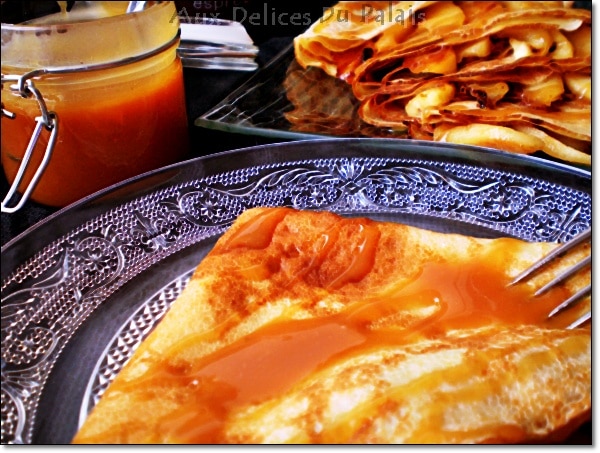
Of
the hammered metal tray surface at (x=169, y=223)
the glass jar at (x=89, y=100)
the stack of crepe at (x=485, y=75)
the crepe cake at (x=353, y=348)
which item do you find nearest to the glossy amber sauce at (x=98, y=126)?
the glass jar at (x=89, y=100)

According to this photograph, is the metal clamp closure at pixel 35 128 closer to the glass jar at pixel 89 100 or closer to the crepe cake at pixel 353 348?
the glass jar at pixel 89 100

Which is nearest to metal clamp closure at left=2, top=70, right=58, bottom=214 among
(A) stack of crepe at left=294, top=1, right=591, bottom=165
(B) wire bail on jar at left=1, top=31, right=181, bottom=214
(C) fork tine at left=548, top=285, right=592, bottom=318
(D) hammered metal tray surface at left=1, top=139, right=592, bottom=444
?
(B) wire bail on jar at left=1, top=31, right=181, bottom=214

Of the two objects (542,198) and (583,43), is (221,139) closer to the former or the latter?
(542,198)

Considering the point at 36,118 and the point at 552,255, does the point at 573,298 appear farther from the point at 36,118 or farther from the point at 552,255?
the point at 36,118

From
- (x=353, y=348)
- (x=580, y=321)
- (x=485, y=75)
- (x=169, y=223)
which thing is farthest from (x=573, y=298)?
(x=485, y=75)

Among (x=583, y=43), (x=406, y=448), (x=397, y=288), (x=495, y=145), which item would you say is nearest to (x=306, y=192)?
(x=397, y=288)

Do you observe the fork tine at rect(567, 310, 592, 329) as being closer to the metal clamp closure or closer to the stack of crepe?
the stack of crepe
